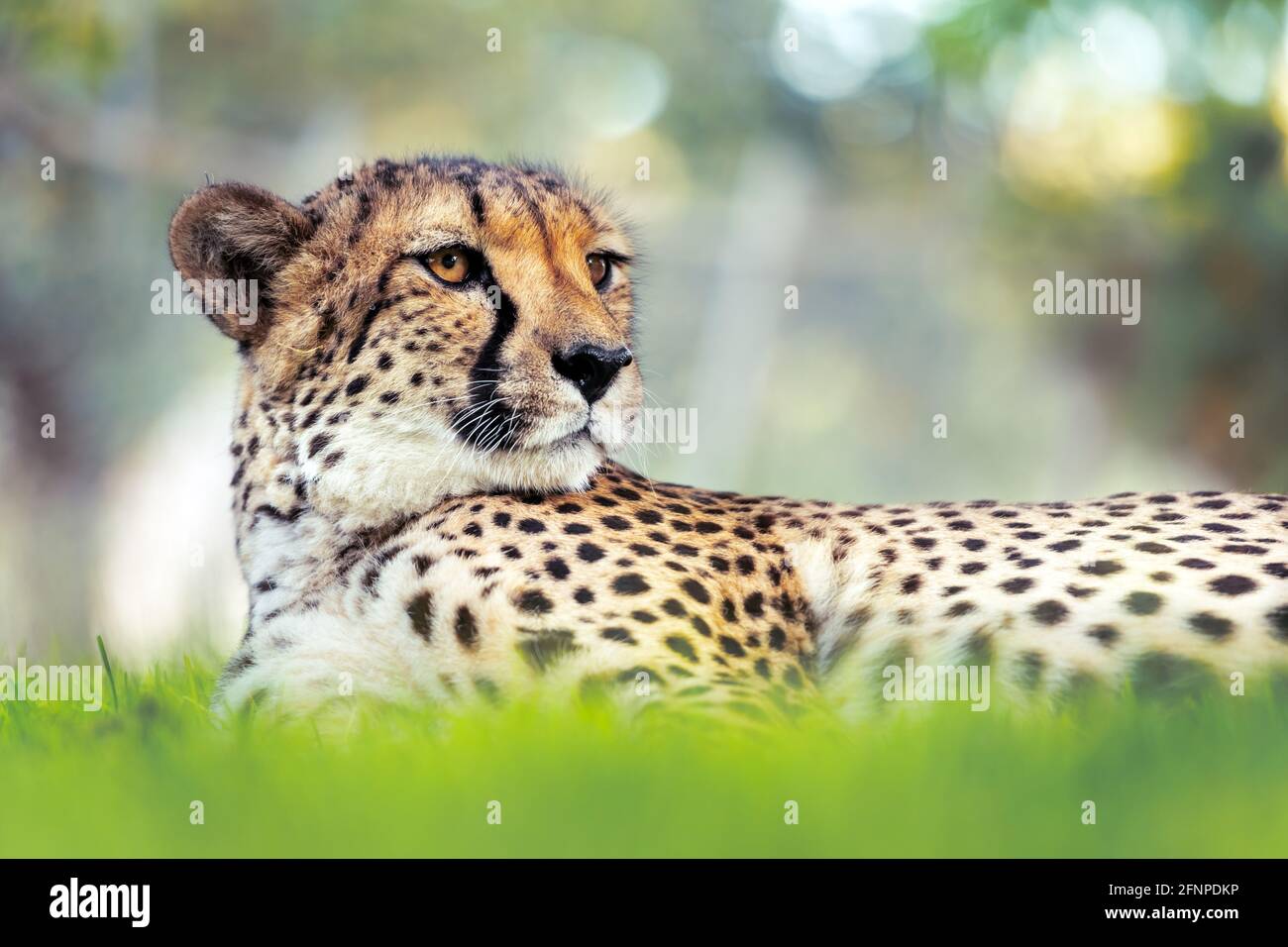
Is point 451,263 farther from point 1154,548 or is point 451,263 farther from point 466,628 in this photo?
point 1154,548

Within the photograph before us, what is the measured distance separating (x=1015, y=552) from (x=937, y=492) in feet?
70.0

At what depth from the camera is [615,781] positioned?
2352 millimetres

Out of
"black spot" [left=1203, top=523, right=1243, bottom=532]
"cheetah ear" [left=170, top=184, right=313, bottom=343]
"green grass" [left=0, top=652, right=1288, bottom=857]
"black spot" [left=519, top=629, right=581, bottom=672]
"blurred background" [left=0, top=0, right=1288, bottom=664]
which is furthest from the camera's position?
"blurred background" [left=0, top=0, right=1288, bottom=664]

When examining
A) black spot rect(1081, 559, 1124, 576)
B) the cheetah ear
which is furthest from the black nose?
black spot rect(1081, 559, 1124, 576)

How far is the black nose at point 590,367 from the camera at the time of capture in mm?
3398

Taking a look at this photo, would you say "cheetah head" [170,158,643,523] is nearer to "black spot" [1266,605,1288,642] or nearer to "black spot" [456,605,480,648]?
"black spot" [456,605,480,648]

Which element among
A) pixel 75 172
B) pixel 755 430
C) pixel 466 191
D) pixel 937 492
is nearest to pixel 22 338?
pixel 75 172

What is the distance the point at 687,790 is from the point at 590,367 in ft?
4.35

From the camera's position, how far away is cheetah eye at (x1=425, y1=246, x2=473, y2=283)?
364cm

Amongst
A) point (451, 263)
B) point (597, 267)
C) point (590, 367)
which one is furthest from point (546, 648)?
point (597, 267)

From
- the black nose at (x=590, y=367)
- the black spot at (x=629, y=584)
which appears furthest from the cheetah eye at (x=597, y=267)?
the black spot at (x=629, y=584)

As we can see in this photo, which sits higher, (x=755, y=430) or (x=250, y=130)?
(x=250, y=130)
